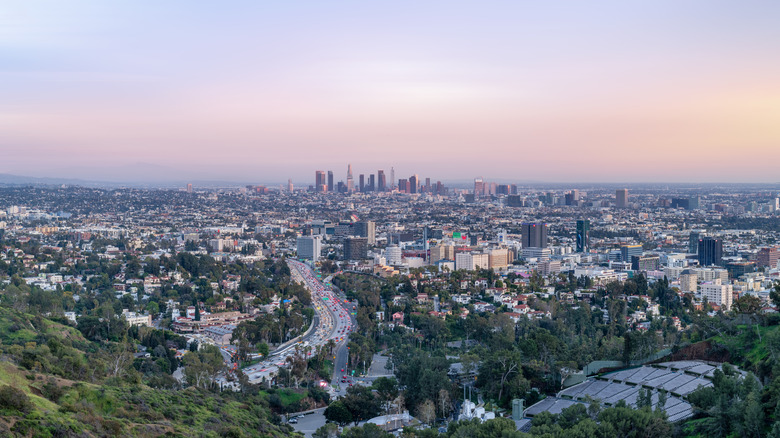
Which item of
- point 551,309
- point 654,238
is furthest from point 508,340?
point 654,238

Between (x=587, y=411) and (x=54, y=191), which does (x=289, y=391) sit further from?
(x=54, y=191)

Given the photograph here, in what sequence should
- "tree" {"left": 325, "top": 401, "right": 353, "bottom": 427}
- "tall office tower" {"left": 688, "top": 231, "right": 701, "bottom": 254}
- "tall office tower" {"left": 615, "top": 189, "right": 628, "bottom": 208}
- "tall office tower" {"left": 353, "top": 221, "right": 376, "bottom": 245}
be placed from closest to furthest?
1. "tree" {"left": 325, "top": 401, "right": 353, "bottom": 427}
2. "tall office tower" {"left": 688, "top": 231, "right": 701, "bottom": 254}
3. "tall office tower" {"left": 353, "top": 221, "right": 376, "bottom": 245}
4. "tall office tower" {"left": 615, "top": 189, "right": 628, "bottom": 208}

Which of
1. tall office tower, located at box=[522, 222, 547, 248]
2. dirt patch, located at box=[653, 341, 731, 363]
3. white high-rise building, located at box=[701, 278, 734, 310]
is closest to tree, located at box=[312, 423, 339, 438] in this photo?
dirt patch, located at box=[653, 341, 731, 363]

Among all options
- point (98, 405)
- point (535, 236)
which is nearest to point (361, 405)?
point (98, 405)

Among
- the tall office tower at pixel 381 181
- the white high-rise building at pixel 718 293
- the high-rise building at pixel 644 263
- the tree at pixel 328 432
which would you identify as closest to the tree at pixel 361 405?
the tree at pixel 328 432

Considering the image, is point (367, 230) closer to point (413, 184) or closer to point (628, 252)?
point (628, 252)

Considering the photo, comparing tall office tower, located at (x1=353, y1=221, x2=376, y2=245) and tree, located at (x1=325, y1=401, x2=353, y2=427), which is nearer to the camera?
tree, located at (x1=325, y1=401, x2=353, y2=427)

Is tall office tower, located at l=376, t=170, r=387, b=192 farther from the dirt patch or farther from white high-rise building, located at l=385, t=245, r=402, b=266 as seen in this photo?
the dirt patch

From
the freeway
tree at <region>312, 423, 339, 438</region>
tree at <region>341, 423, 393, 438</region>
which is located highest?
tree at <region>341, 423, 393, 438</region>
